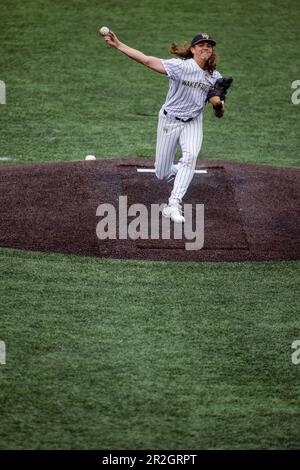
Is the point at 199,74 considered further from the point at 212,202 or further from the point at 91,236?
the point at 91,236

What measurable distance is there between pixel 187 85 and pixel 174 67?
198 mm

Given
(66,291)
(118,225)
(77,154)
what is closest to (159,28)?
(77,154)

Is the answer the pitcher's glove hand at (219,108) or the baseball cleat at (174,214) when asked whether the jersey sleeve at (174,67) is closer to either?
the pitcher's glove hand at (219,108)

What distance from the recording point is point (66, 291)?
25.8 ft

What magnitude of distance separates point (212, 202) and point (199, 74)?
114 cm

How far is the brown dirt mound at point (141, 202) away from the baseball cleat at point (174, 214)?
0.74 ft

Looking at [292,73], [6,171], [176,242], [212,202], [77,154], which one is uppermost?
[292,73]

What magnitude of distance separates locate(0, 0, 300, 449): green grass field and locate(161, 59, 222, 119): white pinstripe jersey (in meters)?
1.60

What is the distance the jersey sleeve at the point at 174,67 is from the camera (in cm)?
899

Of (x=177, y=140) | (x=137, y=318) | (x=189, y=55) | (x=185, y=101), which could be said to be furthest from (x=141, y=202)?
(x=137, y=318)

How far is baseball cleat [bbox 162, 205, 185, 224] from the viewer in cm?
893

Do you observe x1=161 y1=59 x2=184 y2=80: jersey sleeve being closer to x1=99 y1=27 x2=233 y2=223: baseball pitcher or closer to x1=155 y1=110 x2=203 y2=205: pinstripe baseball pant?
x1=99 y1=27 x2=233 y2=223: baseball pitcher

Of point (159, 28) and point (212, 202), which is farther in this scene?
point (159, 28)

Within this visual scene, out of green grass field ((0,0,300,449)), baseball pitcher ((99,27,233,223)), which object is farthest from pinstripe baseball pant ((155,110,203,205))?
green grass field ((0,0,300,449))
